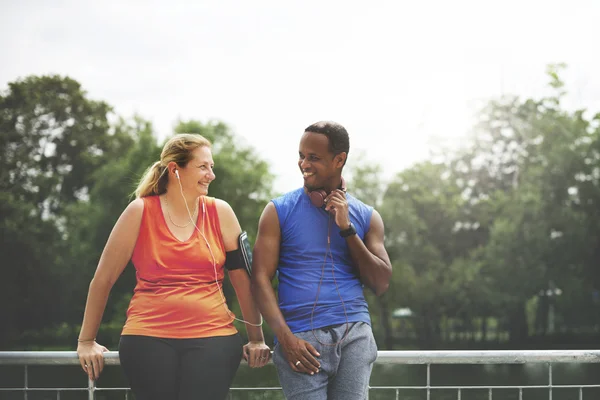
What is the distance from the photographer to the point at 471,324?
114 feet

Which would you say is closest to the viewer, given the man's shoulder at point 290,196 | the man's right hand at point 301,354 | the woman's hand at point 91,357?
the man's right hand at point 301,354

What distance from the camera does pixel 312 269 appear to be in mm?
2822

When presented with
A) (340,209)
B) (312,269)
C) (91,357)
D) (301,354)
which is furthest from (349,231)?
(91,357)

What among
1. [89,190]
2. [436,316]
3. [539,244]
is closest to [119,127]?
[89,190]

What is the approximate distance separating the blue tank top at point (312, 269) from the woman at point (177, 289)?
0.80ft

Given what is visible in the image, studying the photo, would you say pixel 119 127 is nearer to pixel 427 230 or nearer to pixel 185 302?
pixel 427 230

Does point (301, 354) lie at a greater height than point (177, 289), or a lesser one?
lesser

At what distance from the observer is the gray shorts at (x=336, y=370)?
2.76 meters

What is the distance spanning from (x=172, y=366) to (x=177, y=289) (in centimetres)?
29

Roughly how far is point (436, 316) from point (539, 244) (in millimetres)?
5947

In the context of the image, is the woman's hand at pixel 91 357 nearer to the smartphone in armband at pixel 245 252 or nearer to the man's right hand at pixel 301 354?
the smartphone in armband at pixel 245 252

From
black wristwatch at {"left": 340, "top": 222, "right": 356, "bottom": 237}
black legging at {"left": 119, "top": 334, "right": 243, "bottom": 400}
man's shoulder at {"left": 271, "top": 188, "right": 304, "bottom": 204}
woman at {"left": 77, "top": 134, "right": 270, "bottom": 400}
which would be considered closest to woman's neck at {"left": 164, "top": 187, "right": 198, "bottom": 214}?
woman at {"left": 77, "top": 134, "right": 270, "bottom": 400}

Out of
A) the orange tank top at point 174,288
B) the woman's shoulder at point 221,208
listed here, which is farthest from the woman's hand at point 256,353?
the woman's shoulder at point 221,208

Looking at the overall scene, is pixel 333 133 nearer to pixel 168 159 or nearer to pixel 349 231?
pixel 349 231
